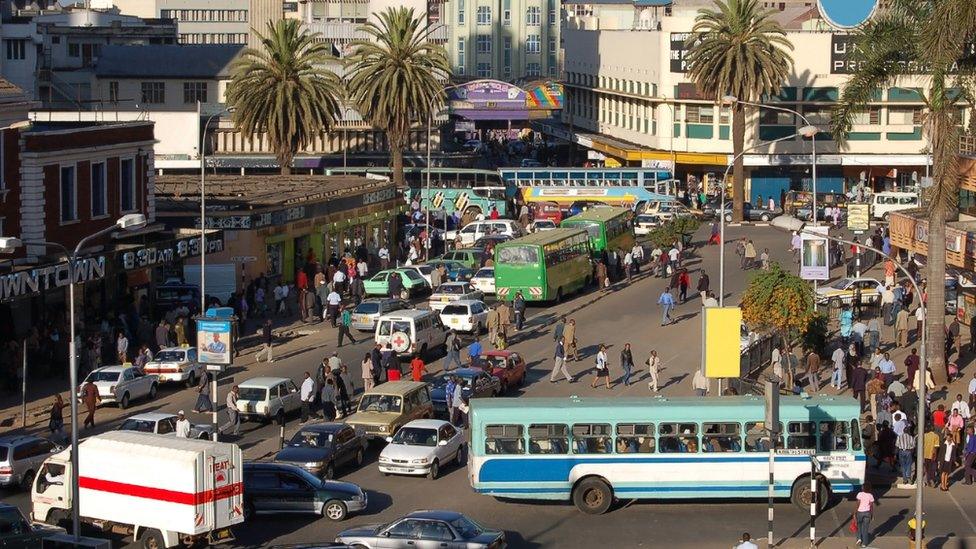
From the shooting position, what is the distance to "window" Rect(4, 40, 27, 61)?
112088mm

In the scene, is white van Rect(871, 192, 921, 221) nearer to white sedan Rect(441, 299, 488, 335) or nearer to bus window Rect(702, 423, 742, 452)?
white sedan Rect(441, 299, 488, 335)

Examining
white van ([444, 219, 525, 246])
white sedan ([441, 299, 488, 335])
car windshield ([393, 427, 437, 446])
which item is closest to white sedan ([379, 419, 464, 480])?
car windshield ([393, 427, 437, 446])

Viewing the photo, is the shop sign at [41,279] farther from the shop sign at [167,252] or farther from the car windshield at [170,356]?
the car windshield at [170,356]

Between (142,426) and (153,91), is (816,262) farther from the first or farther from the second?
(153,91)

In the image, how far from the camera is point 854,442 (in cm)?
3412

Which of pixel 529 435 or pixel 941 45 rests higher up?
pixel 941 45

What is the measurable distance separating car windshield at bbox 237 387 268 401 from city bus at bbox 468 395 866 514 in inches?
402

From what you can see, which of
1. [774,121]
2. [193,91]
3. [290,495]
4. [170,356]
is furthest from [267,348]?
[193,91]

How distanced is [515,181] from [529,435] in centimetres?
5907

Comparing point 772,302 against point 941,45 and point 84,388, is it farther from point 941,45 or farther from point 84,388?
point 84,388

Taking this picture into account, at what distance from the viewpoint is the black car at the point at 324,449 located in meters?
36.2

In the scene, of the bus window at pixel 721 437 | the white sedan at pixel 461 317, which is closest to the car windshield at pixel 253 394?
the white sedan at pixel 461 317

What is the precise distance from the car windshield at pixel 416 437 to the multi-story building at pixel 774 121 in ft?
180

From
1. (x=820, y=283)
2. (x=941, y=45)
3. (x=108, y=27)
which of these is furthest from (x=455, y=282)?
(x=108, y=27)
